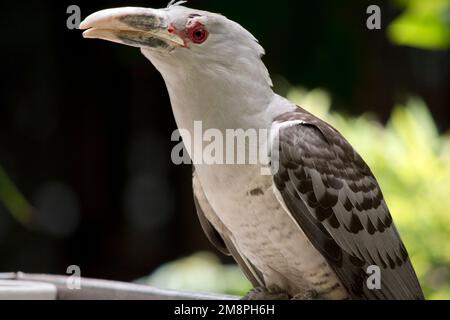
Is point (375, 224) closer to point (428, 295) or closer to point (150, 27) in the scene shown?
point (150, 27)

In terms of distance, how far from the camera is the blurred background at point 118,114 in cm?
343

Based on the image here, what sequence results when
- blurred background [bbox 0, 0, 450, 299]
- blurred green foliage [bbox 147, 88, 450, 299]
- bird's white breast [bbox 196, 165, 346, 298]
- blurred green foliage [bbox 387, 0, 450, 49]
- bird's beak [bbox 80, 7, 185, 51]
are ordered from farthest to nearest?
blurred background [bbox 0, 0, 450, 299] → blurred green foliage [bbox 387, 0, 450, 49] → blurred green foliage [bbox 147, 88, 450, 299] → bird's white breast [bbox 196, 165, 346, 298] → bird's beak [bbox 80, 7, 185, 51]

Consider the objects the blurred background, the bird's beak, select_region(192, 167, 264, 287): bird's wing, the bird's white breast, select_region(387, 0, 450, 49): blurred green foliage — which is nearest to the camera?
the bird's beak

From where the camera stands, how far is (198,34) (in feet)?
4.62

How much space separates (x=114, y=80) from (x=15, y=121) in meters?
0.49

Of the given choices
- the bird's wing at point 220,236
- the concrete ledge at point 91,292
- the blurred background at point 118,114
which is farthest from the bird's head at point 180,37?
the blurred background at point 118,114

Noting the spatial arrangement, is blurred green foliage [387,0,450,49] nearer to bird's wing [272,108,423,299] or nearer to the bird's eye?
bird's wing [272,108,423,299]

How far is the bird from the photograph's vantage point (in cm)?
140

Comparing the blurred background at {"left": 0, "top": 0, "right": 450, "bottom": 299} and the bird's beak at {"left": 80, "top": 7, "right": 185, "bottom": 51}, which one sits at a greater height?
the bird's beak at {"left": 80, "top": 7, "right": 185, "bottom": 51}

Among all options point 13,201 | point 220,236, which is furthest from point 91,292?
point 13,201

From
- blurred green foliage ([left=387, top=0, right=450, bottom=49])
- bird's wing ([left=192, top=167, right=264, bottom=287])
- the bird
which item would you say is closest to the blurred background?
blurred green foliage ([left=387, top=0, right=450, bottom=49])

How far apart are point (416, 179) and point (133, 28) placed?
52.2 inches
